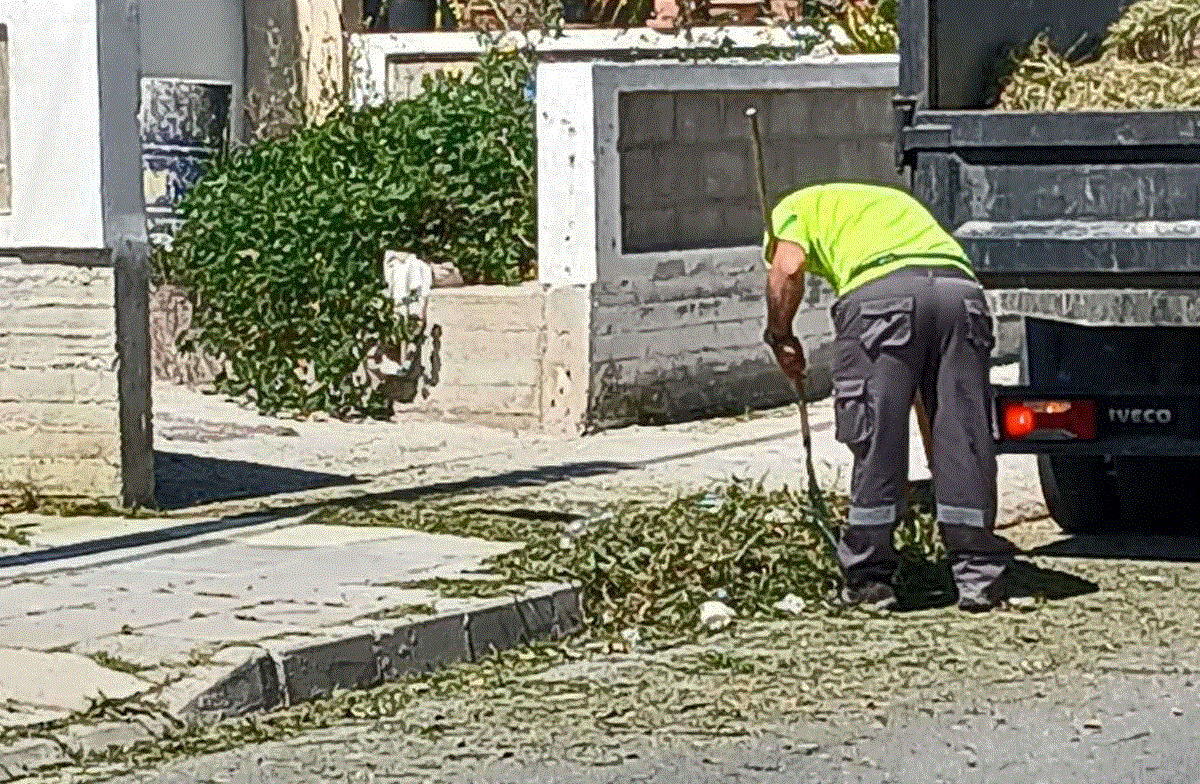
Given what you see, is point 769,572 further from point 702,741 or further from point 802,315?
point 802,315

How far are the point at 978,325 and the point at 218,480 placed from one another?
382 centimetres

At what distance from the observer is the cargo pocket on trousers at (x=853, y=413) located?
8844 millimetres

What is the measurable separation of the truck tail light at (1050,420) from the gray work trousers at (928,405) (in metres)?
0.56

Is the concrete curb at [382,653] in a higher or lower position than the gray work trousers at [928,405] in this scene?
lower

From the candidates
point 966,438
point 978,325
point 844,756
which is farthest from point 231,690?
point 978,325

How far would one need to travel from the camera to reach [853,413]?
888cm

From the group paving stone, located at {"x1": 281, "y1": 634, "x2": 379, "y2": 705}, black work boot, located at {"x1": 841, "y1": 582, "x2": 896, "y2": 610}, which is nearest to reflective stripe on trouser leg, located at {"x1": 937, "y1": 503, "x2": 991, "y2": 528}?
black work boot, located at {"x1": 841, "y1": 582, "x2": 896, "y2": 610}

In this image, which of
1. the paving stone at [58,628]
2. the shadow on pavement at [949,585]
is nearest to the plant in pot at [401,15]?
the shadow on pavement at [949,585]

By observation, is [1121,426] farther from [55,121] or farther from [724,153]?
[724,153]

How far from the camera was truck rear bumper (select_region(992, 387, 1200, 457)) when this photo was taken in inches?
366

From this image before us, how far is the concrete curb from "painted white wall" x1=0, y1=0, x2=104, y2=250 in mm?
2483

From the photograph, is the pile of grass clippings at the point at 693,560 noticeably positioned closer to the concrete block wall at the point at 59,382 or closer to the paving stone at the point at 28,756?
the concrete block wall at the point at 59,382

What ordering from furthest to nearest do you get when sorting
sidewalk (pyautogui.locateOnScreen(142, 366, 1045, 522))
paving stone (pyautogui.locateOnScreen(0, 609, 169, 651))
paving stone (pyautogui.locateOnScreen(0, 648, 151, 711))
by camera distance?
sidewalk (pyautogui.locateOnScreen(142, 366, 1045, 522)) < paving stone (pyautogui.locateOnScreen(0, 609, 169, 651)) < paving stone (pyautogui.locateOnScreen(0, 648, 151, 711))

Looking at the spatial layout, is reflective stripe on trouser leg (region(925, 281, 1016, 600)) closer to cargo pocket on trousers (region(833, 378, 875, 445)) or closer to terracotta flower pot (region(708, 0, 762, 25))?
cargo pocket on trousers (region(833, 378, 875, 445))
